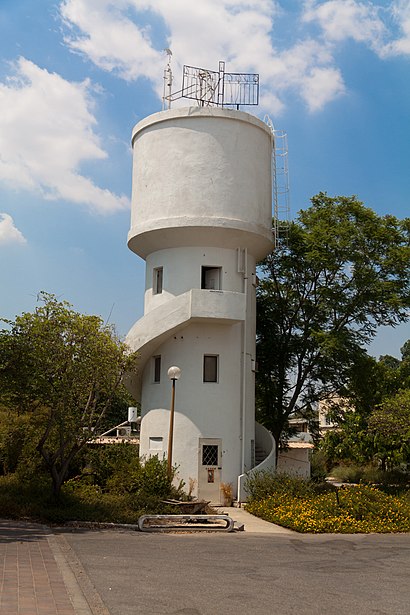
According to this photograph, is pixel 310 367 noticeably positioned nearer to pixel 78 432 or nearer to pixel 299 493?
pixel 299 493

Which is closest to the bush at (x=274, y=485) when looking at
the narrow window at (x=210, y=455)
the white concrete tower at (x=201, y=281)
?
the white concrete tower at (x=201, y=281)

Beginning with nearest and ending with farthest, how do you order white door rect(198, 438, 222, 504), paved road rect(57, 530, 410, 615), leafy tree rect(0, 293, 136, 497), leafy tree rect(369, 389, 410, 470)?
→ paved road rect(57, 530, 410, 615) → leafy tree rect(0, 293, 136, 497) → leafy tree rect(369, 389, 410, 470) → white door rect(198, 438, 222, 504)

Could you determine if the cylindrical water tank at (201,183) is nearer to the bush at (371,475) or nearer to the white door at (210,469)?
the white door at (210,469)

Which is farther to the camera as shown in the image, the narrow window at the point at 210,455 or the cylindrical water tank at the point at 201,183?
the cylindrical water tank at the point at 201,183

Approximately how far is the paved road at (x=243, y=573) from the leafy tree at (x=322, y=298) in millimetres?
11441

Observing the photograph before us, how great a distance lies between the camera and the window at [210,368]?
25047 mm

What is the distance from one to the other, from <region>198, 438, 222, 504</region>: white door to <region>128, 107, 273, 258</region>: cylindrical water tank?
754cm

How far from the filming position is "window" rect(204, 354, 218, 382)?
2505 centimetres

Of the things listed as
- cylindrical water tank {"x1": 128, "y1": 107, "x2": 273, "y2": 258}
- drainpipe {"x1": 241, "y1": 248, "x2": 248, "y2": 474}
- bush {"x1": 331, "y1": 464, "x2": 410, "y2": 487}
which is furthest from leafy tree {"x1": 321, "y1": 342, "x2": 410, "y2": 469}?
cylindrical water tank {"x1": 128, "y1": 107, "x2": 273, "y2": 258}

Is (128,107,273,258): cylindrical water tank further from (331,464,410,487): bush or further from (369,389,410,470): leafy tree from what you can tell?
(331,464,410,487): bush

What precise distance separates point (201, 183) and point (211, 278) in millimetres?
3642

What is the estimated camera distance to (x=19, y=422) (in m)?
23.0

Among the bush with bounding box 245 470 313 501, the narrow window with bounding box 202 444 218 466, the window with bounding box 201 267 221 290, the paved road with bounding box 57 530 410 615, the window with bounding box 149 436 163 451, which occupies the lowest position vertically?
the paved road with bounding box 57 530 410 615

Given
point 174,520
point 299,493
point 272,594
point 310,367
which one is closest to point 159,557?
point 272,594
